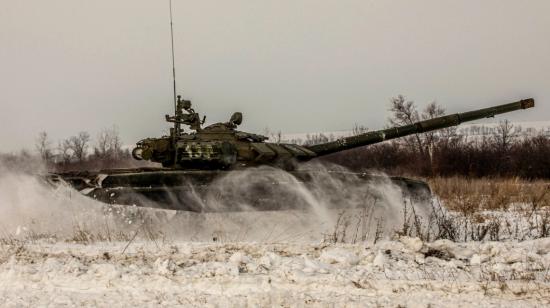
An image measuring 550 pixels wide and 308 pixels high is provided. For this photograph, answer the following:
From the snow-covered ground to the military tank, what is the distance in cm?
212

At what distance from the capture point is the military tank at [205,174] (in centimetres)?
770

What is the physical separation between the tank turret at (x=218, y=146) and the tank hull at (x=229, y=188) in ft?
1.34

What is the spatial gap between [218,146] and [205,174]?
633 mm

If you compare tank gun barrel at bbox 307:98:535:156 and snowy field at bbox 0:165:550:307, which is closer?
snowy field at bbox 0:165:550:307

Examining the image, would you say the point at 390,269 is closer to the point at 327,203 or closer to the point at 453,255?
the point at 453,255

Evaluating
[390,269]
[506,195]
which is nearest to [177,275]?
[390,269]

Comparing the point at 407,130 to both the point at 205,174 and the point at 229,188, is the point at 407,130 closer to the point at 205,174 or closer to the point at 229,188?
the point at 229,188

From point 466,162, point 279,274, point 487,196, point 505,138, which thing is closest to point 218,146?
point 279,274

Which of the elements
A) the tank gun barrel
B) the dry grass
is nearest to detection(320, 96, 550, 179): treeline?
the dry grass

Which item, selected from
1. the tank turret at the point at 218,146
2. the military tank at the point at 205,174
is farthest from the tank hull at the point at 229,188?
the tank turret at the point at 218,146

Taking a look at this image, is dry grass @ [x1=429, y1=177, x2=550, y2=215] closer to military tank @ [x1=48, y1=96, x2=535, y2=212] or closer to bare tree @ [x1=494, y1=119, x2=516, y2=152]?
military tank @ [x1=48, y1=96, x2=535, y2=212]

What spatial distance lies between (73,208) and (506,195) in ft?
33.9

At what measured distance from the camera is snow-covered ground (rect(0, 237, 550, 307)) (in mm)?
3746

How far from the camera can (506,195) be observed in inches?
531
